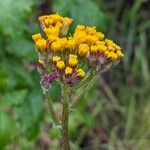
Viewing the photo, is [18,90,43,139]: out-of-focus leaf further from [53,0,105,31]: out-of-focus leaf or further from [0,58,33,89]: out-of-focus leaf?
[53,0,105,31]: out-of-focus leaf

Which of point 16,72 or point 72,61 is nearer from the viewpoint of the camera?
point 72,61

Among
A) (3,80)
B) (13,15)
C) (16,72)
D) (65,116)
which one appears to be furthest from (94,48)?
(16,72)

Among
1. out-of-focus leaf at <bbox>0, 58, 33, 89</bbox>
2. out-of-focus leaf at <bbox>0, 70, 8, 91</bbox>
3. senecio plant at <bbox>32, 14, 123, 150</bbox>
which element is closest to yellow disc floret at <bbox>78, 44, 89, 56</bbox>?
senecio plant at <bbox>32, 14, 123, 150</bbox>

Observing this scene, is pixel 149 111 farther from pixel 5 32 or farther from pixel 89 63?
pixel 89 63

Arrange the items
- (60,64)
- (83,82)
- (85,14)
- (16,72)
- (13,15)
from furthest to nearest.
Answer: (85,14), (16,72), (13,15), (83,82), (60,64)

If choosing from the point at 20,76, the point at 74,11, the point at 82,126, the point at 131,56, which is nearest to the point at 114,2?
the point at 131,56

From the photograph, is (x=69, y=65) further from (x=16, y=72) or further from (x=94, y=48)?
(x=16, y=72)

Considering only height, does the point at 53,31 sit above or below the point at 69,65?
above
